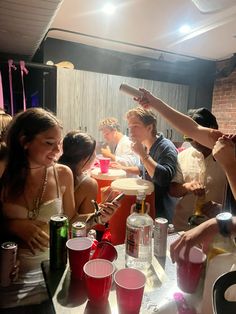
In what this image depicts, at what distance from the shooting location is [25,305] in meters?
0.97

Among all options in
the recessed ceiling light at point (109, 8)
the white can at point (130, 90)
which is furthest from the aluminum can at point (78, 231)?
the recessed ceiling light at point (109, 8)

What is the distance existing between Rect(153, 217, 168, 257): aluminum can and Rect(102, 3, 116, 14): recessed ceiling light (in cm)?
249

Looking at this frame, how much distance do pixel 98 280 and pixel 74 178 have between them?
2.91 feet

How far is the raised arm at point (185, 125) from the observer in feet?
4.52

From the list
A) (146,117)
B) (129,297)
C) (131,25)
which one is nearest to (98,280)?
(129,297)

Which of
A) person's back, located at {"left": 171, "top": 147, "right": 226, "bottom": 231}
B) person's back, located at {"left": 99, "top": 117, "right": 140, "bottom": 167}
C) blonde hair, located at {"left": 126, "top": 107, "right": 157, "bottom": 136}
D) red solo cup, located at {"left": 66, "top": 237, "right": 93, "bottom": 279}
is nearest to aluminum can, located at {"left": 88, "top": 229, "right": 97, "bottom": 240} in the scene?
red solo cup, located at {"left": 66, "top": 237, "right": 93, "bottom": 279}

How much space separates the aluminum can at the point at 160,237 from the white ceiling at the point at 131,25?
5.22 feet

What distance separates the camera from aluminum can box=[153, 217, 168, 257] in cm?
100

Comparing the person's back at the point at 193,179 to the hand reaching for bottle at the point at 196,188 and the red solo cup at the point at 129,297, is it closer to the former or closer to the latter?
the hand reaching for bottle at the point at 196,188

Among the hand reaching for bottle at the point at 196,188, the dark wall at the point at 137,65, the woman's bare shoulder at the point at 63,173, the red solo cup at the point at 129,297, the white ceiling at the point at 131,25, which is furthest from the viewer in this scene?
the dark wall at the point at 137,65

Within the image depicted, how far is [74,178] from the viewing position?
154cm

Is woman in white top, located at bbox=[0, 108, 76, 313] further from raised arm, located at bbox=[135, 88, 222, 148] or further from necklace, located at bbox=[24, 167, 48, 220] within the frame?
raised arm, located at bbox=[135, 88, 222, 148]

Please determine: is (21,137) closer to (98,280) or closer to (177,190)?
(98,280)

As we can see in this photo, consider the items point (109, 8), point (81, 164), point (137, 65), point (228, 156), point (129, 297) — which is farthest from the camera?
point (137, 65)
